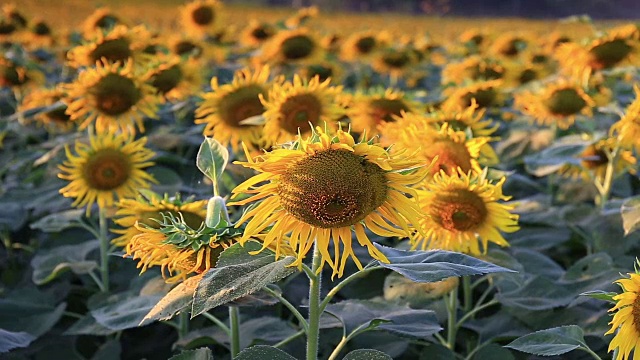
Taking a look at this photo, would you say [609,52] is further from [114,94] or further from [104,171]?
[104,171]

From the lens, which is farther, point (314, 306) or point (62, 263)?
point (62, 263)

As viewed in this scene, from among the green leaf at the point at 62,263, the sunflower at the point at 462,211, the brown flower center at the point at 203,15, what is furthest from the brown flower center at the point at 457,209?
the brown flower center at the point at 203,15

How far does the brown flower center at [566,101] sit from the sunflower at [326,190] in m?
2.25

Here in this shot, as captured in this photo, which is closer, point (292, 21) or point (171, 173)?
point (171, 173)

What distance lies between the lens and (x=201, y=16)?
566 centimetres

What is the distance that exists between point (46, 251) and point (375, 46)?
11.4 feet

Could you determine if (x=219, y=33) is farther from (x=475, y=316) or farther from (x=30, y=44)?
(x=475, y=316)

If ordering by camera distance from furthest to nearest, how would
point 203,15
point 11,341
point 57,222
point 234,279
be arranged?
point 203,15
point 57,222
point 11,341
point 234,279

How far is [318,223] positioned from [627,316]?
0.62 meters

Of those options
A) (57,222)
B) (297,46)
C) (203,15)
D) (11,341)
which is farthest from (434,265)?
(203,15)

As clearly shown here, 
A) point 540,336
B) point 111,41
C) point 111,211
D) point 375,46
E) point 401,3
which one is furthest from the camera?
point 401,3

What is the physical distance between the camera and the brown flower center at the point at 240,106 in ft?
9.81

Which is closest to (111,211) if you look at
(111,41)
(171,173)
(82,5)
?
(171,173)

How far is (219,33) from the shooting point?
6.14 metres
